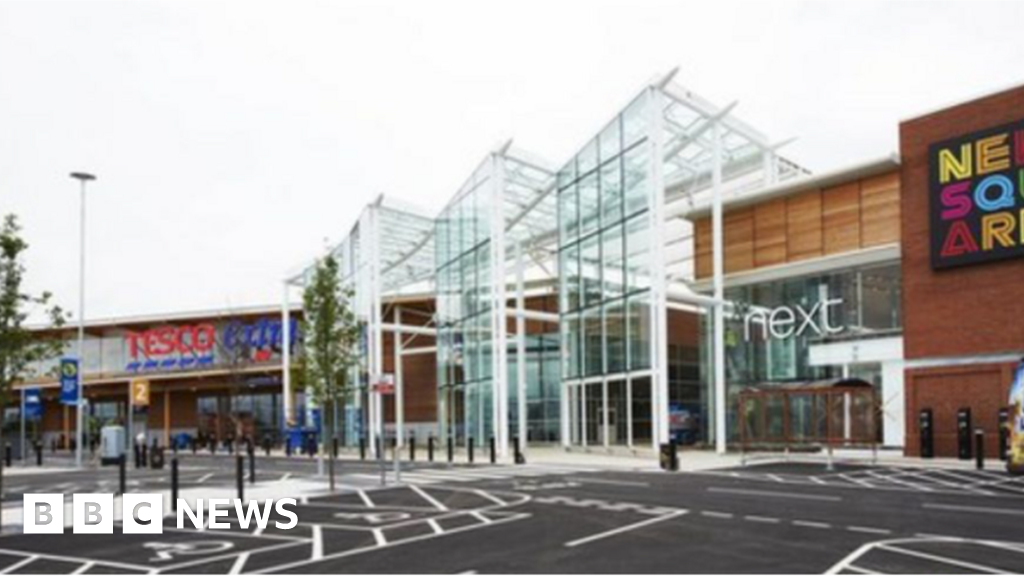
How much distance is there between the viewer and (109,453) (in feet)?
127

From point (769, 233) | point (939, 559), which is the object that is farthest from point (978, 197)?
point (939, 559)

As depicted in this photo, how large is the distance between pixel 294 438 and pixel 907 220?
97.0 ft

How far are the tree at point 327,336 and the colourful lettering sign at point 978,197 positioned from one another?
669 inches

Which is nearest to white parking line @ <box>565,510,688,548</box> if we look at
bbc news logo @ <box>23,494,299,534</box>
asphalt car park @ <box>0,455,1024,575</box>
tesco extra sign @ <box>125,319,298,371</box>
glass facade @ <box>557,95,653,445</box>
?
asphalt car park @ <box>0,455,1024,575</box>

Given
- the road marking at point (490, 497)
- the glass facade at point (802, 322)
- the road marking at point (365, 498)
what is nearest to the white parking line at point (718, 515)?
the road marking at point (490, 497)

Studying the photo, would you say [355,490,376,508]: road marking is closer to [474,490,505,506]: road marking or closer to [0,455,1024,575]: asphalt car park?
[0,455,1024,575]: asphalt car park

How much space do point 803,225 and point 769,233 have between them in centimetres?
147

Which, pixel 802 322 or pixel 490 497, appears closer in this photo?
pixel 490 497

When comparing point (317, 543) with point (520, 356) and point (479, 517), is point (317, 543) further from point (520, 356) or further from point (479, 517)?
point (520, 356)

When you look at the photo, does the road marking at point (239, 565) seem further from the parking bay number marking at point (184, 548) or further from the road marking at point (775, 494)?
the road marking at point (775, 494)

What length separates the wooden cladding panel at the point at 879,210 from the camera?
3103cm

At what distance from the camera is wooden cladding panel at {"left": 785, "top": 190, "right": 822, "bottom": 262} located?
33.5 metres

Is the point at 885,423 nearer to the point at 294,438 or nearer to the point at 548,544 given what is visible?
the point at 548,544

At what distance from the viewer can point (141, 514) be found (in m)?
17.5
